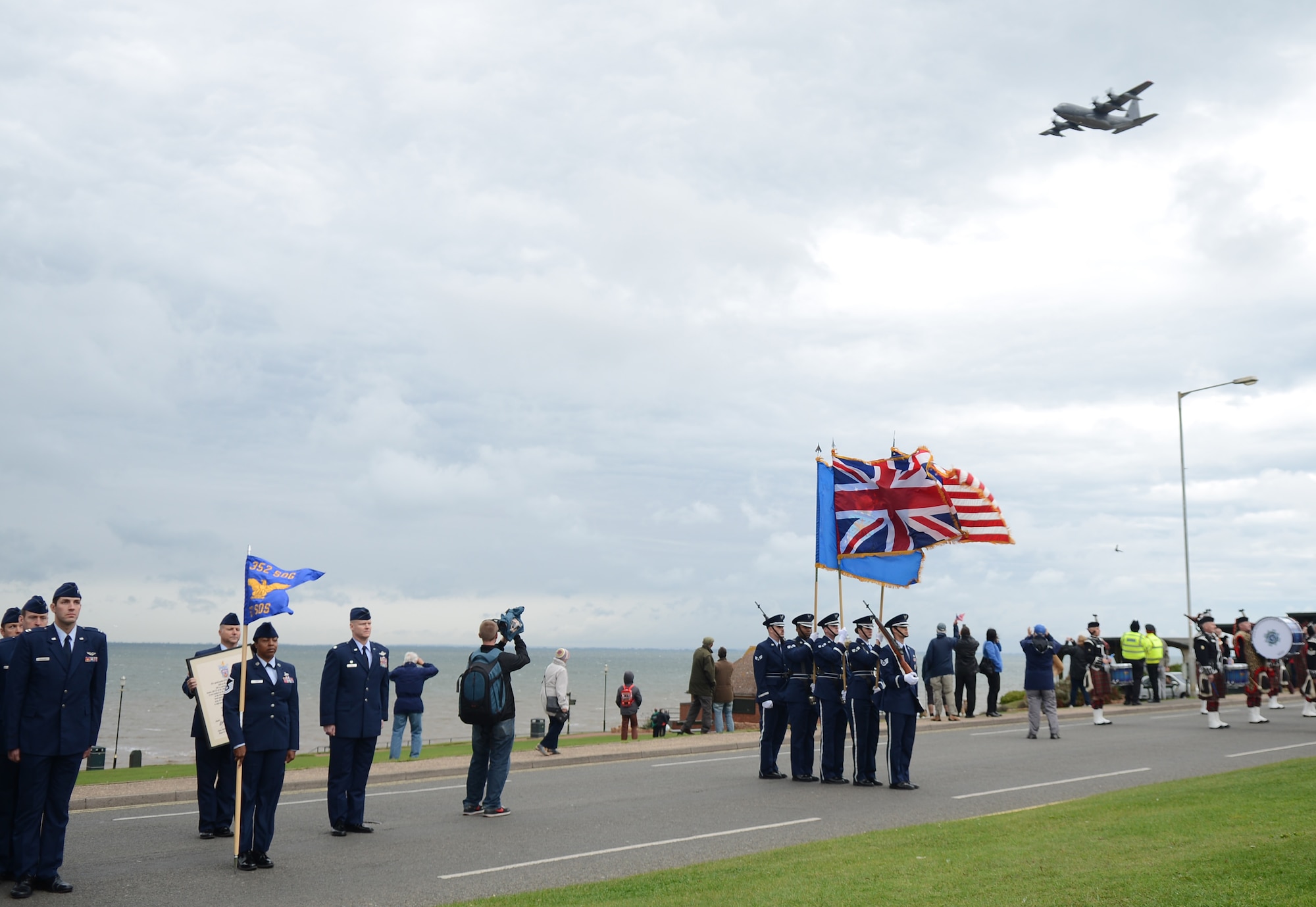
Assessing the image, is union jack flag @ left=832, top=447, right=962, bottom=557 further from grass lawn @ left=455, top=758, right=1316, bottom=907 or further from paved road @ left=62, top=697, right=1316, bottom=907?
grass lawn @ left=455, top=758, right=1316, bottom=907

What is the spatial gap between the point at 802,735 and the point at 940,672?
9.94 meters

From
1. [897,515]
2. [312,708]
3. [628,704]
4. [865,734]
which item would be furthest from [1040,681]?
[312,708]

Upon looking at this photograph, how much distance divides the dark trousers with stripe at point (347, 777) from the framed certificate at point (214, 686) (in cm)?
112

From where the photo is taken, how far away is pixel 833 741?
14508 mm

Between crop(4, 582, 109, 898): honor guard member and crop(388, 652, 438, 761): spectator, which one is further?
crop(388, 652, 438, 761): spectator

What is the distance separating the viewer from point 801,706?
14.7m

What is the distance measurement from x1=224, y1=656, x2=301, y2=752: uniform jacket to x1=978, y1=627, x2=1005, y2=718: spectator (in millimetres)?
18572

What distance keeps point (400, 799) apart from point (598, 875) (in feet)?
18.1

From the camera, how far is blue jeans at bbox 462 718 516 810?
11797 millimetres

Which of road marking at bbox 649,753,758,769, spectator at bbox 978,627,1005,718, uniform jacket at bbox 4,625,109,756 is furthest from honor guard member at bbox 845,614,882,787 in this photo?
spectator at bbox 978,627,1005,718

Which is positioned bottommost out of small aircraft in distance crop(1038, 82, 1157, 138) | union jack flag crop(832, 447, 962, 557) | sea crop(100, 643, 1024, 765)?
sea crop(100, 643, 1024, 765)

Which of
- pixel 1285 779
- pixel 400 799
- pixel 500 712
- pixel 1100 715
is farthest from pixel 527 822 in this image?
pixel 1100 715

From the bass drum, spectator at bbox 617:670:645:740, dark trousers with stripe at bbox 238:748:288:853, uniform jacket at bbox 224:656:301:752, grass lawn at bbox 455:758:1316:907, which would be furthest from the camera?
spectator at bbox 617:670:645:740

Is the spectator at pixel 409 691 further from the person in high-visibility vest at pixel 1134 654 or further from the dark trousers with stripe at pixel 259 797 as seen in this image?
the person in high-visibility vest at pixel 1134 654
